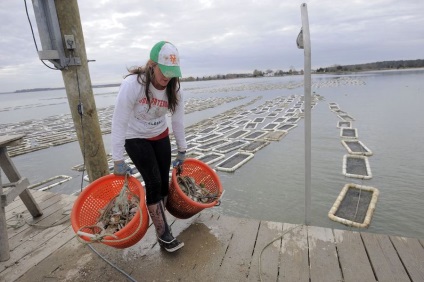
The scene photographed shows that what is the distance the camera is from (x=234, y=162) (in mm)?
7016

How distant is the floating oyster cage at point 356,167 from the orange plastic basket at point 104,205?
4.68 m

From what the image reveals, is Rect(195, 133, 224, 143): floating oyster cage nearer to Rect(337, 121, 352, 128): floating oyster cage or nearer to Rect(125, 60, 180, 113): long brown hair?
Rect(337, 121, 352, 128): floating oyster cage

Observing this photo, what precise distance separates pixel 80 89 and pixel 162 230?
5.95 ft

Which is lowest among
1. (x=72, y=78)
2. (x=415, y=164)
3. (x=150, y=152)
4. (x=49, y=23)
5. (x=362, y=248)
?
(x=415, y=164)

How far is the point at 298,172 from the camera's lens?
606 cm

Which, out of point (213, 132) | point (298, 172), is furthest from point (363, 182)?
point (213, 132)

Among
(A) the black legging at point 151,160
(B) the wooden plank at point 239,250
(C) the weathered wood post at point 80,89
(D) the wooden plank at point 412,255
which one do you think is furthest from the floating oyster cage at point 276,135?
(A) the black legging at point 151,160

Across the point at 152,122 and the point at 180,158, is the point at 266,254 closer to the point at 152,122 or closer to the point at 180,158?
the point at 180,158

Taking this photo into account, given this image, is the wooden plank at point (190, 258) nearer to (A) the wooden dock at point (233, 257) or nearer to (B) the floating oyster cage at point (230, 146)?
(A) the wooden dock at point (233, 257)

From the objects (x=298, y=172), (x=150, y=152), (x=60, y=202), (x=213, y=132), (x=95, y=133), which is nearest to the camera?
(x=150, y=152)

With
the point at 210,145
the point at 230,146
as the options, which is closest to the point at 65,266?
the point at 230,146

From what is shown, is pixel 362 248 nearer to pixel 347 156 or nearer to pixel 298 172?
pixel 298 172

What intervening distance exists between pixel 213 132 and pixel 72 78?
832 cm

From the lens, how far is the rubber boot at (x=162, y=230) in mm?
2537
